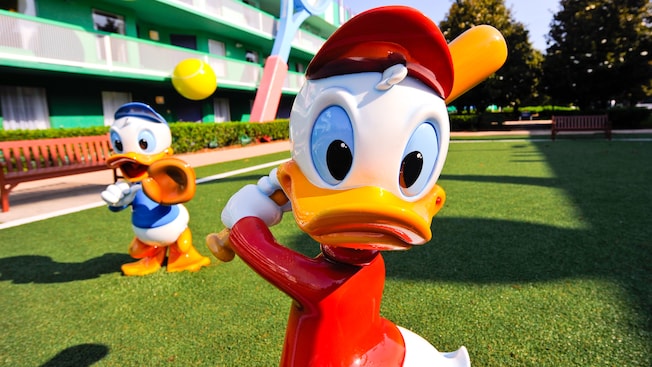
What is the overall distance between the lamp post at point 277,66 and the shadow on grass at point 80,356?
1587 centimetres

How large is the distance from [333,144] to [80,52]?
1253 cm

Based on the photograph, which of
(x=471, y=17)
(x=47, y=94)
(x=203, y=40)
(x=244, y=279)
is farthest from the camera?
(x=471, y=17)

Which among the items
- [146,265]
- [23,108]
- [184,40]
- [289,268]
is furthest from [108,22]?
[289,268]

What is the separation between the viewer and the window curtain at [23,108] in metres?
10.8

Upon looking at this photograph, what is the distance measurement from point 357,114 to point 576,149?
11.8m

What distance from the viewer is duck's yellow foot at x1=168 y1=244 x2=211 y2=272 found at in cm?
334

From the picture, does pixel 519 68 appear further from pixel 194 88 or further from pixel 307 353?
pixel 307 353

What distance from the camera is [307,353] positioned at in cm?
122

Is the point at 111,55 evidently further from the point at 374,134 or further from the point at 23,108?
the point at 374,134

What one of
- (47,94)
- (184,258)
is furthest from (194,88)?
(184,258)

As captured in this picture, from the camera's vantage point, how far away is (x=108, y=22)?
13352 millimetres

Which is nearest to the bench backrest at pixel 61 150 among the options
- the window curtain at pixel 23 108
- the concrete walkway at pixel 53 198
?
the concrete walkway at pixel 53 198

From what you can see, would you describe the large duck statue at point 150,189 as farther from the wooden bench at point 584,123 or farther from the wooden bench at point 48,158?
the wooden bench at point 584,123

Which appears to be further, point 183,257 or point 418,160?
point 183,257
